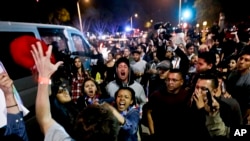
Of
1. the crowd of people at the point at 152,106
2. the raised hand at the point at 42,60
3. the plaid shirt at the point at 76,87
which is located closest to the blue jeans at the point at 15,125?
the crowd of people at the point at 152,106

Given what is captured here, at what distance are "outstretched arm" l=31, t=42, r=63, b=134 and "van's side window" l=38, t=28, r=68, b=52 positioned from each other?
4.08m

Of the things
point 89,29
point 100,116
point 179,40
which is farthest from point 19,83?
point 89,29

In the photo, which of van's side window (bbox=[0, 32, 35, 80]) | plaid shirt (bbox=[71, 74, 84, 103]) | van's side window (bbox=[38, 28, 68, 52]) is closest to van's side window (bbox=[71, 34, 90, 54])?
van's side window (bbox=[38, 28, 68, 52])

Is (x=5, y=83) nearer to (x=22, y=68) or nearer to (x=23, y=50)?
(x=23, y=50)

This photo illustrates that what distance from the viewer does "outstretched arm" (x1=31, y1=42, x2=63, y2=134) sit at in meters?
2.02

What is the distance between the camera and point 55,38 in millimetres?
6961

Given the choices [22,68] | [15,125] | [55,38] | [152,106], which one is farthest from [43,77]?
[55,38]

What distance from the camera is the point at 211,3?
97.7ft

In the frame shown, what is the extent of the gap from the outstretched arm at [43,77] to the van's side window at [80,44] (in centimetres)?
614

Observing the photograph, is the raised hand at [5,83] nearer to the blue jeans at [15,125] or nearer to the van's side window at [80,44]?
the blue jeans at [15,125]

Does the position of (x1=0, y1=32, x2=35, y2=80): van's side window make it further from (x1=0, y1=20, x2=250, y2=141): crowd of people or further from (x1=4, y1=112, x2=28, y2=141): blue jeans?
(x1=4, y1=112, x2=28, y2=141): blue jeans

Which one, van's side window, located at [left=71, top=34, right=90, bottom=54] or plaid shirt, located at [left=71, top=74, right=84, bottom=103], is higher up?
van's side window, located at [left=71, top=34, right=90, bottom=54]

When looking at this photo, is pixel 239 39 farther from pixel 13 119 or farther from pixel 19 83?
pixel 13 119

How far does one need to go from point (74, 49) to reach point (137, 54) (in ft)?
5.46
